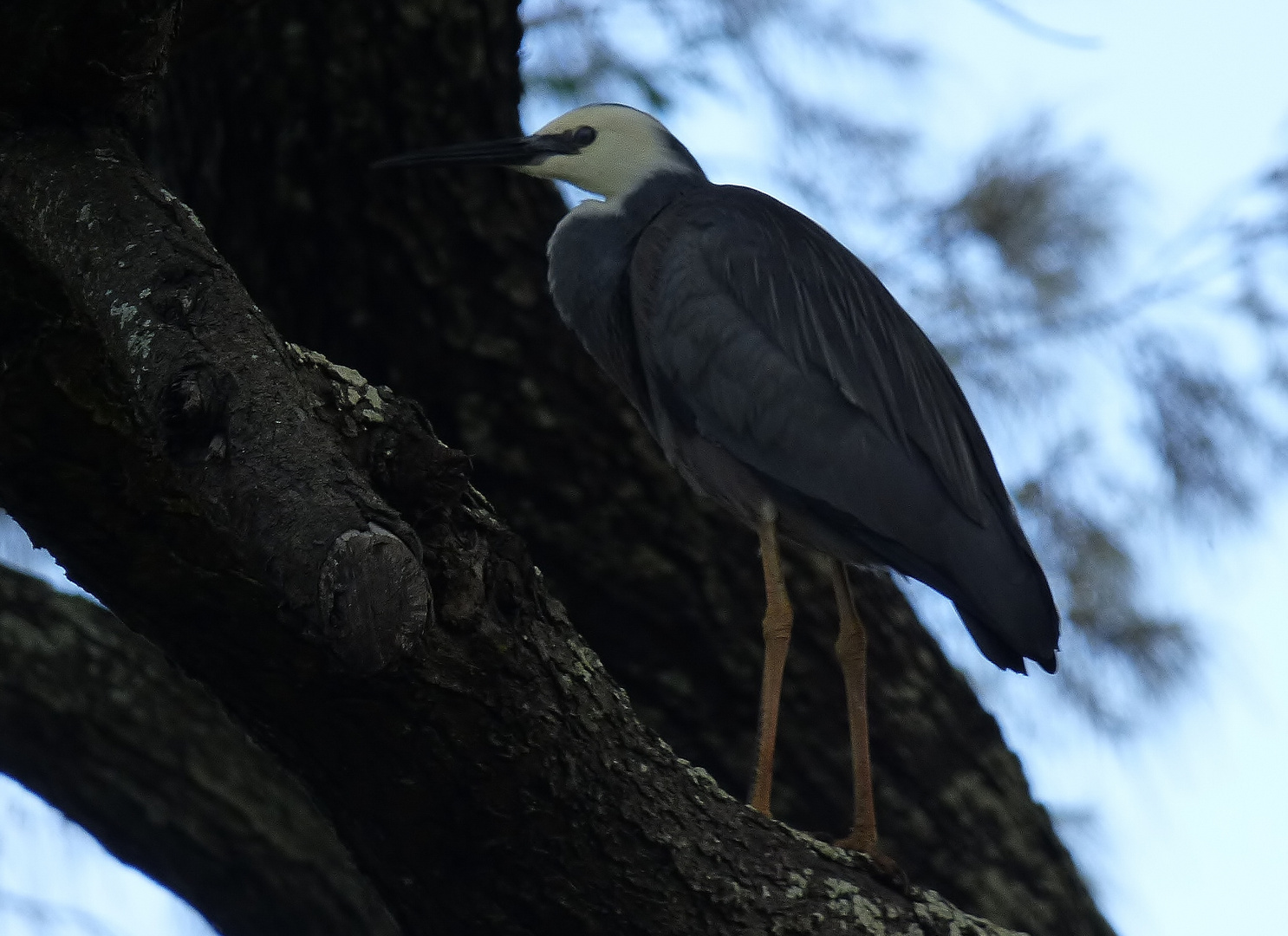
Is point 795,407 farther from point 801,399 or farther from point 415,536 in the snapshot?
point 415,536

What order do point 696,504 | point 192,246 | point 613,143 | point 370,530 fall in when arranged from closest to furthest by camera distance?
1. point 370,530
2. point 192,246
3. point 696,504
4. point 613,143

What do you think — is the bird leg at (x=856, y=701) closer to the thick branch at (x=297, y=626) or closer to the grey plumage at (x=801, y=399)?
the grey plumage at (x=801, y=399)

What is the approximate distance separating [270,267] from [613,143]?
65 cm

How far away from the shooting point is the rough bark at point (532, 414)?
2.18 metres

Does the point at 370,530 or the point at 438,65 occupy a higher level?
the point at 438,65

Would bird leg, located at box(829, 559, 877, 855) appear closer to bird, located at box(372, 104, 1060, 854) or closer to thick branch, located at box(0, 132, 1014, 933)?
bird, located at box(372, 104, 1060, 854)

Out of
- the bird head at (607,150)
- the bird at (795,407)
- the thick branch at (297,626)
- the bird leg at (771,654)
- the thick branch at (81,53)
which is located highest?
the bird head at (607,150)

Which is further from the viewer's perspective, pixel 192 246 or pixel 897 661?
pixel 897 661

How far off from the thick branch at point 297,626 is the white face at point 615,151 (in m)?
1.13

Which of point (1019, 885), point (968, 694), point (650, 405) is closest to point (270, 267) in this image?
point (650, 405)

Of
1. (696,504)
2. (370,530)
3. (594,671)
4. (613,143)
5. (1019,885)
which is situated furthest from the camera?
(613,143)

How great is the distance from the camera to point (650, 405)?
2303 mm

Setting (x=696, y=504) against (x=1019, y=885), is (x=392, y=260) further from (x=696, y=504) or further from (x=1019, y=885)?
(x=1019, y=885)

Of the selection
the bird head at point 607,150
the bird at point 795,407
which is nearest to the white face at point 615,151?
the bird head at point 607,150
